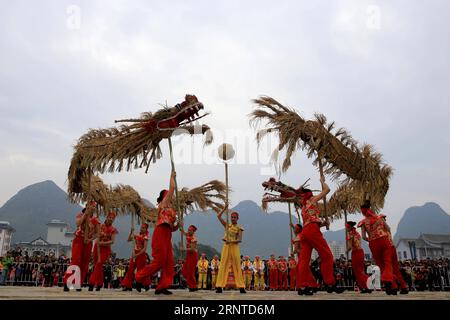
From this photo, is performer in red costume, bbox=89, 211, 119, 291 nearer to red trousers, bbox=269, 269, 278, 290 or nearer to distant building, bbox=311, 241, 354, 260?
distant building, bbox=311, 241, 354, 260

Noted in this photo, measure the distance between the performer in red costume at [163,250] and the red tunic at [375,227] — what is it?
4062 millimetres

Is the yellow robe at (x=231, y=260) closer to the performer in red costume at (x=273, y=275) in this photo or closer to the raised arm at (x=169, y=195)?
the raised arm at (x=169, y=195)

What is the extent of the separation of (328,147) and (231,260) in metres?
3.28

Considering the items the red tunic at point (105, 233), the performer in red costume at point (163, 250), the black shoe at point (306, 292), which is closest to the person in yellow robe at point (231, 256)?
the black shoe at point (306, 292)

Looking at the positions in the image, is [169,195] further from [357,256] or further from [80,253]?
[357,256]

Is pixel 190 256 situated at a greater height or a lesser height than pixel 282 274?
greater

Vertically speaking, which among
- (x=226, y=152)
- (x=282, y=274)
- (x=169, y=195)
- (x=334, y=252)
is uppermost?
(x=226, y=152)

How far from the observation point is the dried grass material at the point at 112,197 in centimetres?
923

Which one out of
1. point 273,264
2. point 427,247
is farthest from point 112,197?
point 427,247

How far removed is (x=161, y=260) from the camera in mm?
5855
